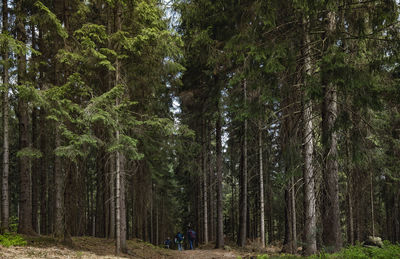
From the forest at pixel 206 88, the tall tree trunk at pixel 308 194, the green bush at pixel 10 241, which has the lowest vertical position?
the green bush at pixel 10 241

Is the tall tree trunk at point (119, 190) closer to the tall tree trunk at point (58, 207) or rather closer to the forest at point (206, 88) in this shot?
the forest at point (206, 88)

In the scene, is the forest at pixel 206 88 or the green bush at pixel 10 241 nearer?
the forest at pixel 206 88

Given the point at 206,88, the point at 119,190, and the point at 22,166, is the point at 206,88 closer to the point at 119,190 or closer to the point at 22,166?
the point at 119,190

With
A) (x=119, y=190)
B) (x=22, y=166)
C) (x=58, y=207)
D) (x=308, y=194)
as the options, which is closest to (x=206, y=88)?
(x=119, y=190)

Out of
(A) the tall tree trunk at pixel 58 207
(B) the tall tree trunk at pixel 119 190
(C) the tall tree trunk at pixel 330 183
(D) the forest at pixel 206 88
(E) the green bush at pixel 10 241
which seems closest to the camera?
(D) the forest at pixel 206 88

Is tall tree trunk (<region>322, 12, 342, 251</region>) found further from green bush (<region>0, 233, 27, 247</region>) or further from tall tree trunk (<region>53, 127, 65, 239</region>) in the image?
tall tree trunk (<region>53, 127, 65, 239</region>)

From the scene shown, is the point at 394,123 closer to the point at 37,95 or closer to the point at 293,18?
the point at 293,18

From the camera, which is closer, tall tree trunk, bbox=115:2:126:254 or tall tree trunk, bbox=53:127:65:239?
tall tree trunk, bbox=115:2:126:254

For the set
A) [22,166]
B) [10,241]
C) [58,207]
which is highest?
[22,166]

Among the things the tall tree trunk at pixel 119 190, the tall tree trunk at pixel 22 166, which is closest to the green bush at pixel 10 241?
the tall tree trunk at pixel 22 166

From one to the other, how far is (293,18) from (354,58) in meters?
2.17

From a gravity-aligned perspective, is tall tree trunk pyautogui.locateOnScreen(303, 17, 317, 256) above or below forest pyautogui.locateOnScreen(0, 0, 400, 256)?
below

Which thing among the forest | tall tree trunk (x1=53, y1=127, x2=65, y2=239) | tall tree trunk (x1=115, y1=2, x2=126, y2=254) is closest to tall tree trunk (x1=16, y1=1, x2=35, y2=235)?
the forest

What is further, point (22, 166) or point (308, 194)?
point (22, 166)
